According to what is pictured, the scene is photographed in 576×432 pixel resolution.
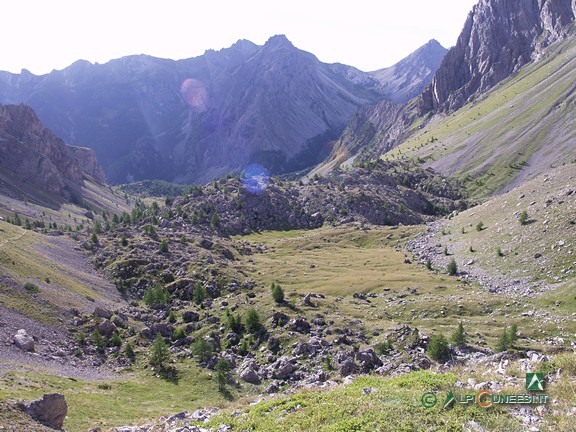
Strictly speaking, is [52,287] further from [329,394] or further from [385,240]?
[385,240]

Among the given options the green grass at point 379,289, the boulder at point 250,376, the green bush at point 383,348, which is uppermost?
the green bush at point 383,348

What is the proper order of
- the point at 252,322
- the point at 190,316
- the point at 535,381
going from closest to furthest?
the point at 535,381, the point at 252,322, the point at 190,316

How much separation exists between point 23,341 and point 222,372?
2789 centimetres

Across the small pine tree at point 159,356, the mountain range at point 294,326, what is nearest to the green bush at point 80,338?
the mountain range at point 294,326

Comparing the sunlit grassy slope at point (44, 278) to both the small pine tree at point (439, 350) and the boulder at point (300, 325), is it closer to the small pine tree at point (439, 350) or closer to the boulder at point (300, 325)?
the boulder at point (300, 325)

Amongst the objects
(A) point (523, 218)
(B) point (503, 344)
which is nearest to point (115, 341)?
(B) point (503, 344)

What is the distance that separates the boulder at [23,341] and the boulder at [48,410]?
32.5 m

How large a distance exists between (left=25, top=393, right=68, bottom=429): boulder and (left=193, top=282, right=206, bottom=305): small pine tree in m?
60.7

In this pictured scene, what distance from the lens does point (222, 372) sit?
193ft

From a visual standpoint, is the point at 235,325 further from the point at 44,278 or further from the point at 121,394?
the point at 44,278

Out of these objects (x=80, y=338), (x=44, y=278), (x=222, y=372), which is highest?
(x=44, y=278)

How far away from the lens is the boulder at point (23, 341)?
57.3 m

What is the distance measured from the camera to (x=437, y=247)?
121188mm

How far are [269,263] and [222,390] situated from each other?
68491 millimetres
